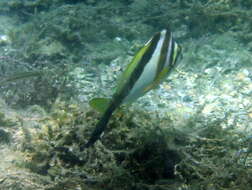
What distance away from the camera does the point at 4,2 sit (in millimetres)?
8328

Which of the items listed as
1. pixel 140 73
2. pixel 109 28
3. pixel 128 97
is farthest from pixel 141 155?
pixel 109 28

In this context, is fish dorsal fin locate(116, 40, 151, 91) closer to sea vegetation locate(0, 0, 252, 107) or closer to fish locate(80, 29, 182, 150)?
fish locate(80, 29, 182, 150)

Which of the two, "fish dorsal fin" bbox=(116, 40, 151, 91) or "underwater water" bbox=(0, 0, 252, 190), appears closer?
"fish dorsal fin" bbox=(116, 40, 151, 91)

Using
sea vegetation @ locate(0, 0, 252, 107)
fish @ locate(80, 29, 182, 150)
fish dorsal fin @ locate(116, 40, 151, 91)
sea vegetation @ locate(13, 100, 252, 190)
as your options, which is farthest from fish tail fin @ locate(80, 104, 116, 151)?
sea vegetation @ locate(0, 0, 252, 107)

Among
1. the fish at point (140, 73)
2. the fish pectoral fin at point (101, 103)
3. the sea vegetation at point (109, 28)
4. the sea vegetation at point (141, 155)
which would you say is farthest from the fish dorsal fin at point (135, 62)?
the sea vegetation at point (109, 28)

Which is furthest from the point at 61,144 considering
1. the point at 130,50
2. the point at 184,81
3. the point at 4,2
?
the point at 4,2

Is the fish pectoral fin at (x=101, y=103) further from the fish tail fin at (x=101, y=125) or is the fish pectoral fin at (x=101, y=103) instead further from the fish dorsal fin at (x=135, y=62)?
the fish dorsal fin at (x=135, y=62)

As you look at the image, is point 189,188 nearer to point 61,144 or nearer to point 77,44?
point 61,144

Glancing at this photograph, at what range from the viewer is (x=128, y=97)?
1943 mm

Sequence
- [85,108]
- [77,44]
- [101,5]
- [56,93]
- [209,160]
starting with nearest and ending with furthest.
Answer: [209,160], [85,108], [56,93], [77,44], [101,5]

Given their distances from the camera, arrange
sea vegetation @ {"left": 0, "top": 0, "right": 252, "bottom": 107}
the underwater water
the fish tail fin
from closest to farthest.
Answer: the fish tail fin < the underwater water < sea vegetation @ {"left": 0, "top": 0, "right": 252, "bottom": 107}

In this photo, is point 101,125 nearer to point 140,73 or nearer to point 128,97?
→ point 128,97

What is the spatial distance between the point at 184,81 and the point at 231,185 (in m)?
2.30

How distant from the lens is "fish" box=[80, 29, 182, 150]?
190cm
